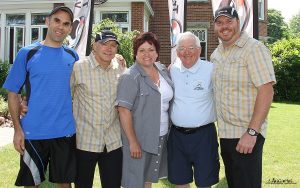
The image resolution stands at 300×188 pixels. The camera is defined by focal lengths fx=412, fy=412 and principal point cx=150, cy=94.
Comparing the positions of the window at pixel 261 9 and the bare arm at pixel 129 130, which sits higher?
the window at pixel 261 9

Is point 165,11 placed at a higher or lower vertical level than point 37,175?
higher

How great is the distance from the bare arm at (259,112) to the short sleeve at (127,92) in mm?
1114

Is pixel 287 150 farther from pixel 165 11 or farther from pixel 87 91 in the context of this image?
pixel 165 11

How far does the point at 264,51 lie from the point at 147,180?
1.76m

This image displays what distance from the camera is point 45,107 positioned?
13.0ft

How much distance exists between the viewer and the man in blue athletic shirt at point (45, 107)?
393 cm

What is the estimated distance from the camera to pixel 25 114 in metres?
4.00

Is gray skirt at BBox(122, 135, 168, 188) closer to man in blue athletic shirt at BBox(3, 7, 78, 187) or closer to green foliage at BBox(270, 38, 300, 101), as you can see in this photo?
man in blue athletic shirt at BBox(3, 7, 78, 187)

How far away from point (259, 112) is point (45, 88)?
200 cm

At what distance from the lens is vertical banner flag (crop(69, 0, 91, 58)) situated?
767cm

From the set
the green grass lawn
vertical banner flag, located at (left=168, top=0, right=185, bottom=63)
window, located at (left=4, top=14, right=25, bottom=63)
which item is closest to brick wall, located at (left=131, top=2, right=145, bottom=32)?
window, located at (left=4, top=14, right=25, bottom=63)

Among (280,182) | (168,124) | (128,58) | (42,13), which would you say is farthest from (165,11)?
(168,124)

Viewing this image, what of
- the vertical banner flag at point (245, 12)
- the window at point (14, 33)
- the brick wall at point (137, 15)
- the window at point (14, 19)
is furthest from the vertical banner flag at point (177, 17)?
the window at point (14, 19)

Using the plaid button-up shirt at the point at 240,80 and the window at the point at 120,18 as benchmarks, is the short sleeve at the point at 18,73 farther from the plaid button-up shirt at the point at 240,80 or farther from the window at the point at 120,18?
the window at the point at 120,18
